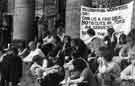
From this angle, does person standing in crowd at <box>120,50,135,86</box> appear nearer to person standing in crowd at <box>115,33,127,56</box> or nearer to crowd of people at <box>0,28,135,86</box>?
crowd of people at <box>0,28,135,86</box>

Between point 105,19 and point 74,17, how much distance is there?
225cm

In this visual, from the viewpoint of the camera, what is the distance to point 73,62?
8766 millimetres

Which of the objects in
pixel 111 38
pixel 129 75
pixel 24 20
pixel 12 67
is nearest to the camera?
pixel 129 75

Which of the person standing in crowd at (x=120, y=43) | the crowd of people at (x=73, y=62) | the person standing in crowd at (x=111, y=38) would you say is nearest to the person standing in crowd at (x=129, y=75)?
the crowd of people at (x=73, y=62)

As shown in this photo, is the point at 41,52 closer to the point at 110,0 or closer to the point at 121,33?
the point at 121,33

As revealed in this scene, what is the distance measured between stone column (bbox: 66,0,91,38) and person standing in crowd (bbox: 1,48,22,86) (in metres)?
1.79

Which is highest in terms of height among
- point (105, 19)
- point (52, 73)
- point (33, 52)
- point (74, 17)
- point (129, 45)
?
point (105, 19)

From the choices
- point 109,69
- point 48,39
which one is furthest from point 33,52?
point 109,69

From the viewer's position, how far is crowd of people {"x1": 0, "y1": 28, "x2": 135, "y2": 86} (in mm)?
8695

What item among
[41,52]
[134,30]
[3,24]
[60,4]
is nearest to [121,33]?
[134,30]

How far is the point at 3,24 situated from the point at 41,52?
10.7 meters

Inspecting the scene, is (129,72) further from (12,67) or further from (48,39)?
(12,67)

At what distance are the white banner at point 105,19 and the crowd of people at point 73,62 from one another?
0.63 ft

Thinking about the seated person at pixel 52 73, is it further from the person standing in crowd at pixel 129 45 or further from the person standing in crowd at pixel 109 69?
the person standing in crowd at pixel 109 69
